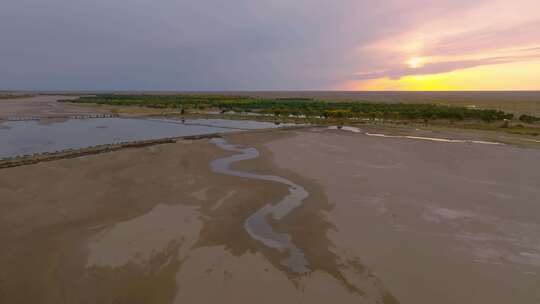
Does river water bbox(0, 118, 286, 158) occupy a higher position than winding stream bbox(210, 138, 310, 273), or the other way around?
river water bbox(0, 118, 286, 158)

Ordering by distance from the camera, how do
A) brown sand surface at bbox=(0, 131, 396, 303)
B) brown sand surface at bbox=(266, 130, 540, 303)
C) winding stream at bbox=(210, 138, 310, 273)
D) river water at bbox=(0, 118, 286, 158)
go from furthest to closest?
river water at bbox=(0, 118, 286, 158) → winding stream at bbox=(210, 138, 310, 273) → brown sand surface at bbox=(266, 130, 540, 303) → brown sand surface at bbox=(0, 131, 396, 303)

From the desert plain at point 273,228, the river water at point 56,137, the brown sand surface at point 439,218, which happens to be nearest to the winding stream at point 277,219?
the desert plain at point 273,228

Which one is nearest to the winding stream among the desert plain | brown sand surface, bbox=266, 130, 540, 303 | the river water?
the desert plain

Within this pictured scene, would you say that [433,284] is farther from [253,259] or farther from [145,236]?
[145,236]

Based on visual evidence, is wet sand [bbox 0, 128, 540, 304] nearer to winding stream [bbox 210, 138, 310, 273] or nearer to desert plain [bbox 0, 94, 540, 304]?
desert plain [bbox 0, 94, 540, 304]

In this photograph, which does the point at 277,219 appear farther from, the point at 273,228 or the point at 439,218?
the point at 439,218

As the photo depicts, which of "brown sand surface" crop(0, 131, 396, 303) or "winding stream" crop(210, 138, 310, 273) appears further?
"winding stream" crop(210, 138, 310, 273)

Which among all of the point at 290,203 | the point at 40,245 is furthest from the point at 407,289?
the point at 40,245

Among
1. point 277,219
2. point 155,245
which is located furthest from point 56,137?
point 277,219
